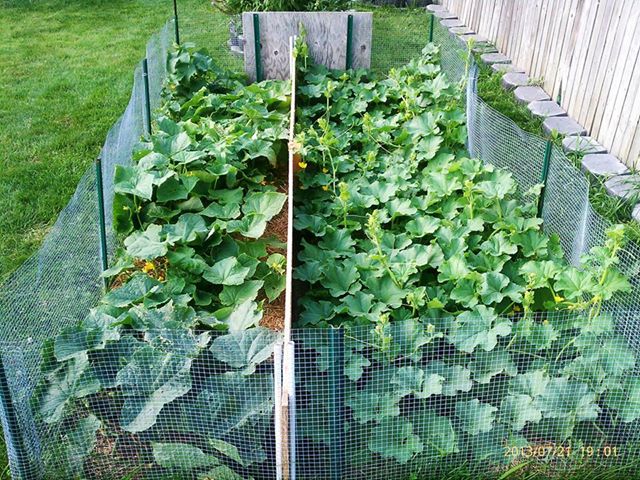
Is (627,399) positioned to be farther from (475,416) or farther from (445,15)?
(445,15)

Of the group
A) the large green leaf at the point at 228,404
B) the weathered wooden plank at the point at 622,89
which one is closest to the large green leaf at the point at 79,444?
the large green leaf at the point at 228,404

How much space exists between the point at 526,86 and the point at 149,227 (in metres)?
4.17

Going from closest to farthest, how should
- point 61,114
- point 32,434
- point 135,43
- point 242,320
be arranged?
point 32,434 < point 242,320 < point 61,114 < point 135,43

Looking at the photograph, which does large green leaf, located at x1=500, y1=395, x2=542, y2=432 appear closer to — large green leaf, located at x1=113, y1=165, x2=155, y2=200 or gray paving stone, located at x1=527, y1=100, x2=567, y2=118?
large green leaf, located at x1=113, y1=165, x2=155, y2=200

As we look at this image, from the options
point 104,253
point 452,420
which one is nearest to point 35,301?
point 104,253

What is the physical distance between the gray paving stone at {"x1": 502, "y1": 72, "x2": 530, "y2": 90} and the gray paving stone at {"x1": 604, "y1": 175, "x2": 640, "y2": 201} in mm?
2076

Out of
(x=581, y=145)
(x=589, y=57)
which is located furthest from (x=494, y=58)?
(x=581, y=145)

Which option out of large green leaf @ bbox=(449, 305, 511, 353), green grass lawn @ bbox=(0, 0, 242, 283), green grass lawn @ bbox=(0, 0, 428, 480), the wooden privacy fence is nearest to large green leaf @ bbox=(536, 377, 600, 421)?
large green leaf @ bbox=(449, 305, 511, 353)

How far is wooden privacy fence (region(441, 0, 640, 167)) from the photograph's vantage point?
489cm

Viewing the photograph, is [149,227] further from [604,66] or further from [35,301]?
[604,66]

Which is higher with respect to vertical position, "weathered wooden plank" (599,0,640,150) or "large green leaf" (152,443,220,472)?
"weathered wooden plank" (599,0,640,150)

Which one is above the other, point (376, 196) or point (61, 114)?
point (376, 196)

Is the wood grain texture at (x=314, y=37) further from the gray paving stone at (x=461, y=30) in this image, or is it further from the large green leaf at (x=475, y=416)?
the large green leaf at (x=475, y=416)

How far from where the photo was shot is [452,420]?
282 cm
